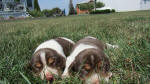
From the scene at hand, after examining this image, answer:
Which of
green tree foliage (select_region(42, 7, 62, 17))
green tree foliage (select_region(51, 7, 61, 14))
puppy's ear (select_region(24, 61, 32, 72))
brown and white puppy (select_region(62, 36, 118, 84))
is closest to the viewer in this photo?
brown and white puppy (select_region(62, 36, 118, 84))

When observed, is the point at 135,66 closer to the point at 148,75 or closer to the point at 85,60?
the point at 148,75

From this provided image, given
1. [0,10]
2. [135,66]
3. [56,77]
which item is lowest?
[56,77]

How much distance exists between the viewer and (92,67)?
2.85 m

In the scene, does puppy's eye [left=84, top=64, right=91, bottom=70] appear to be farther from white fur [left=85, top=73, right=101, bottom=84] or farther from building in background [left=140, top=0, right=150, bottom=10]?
building in background [left=140, top=0, right=150, bottom=10]

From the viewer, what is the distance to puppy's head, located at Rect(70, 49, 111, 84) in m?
2.75

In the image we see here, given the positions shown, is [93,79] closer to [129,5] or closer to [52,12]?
[52,12]

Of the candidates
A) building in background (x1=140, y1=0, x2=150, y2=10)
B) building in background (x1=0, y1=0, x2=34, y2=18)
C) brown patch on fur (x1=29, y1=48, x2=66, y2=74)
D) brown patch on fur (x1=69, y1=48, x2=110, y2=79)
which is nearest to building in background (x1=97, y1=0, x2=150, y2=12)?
building in background (x1=140, y1=0, x2=150, y2=10)

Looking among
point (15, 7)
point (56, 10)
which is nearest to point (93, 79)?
point (15, 7)

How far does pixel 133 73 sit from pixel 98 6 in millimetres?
75085

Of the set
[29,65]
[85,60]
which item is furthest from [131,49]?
[29,65]

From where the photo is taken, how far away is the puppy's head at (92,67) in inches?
108

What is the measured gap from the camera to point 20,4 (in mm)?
45781

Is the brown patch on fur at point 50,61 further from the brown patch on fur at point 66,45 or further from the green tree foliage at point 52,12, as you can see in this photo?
the green tree foliage at point 52,12

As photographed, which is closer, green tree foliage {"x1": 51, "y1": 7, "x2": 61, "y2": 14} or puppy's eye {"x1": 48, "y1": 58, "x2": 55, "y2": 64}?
puppy's eye {"x1": 48, "y1": 58, "x2": 55, "y2": 64}
